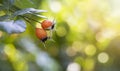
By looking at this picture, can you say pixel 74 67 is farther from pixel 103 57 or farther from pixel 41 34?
pixel 41 34

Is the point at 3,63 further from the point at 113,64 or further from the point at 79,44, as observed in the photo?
the point at 113,64

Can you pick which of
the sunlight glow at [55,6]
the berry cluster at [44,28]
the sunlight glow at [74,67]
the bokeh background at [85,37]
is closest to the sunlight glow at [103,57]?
the bokeh background at [85,37]

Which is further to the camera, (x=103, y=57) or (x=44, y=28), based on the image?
(x=103, y=57)

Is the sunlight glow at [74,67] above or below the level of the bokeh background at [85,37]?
below

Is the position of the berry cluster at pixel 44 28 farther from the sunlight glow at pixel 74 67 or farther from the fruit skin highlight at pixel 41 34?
the sunlight glow at pixel 74 67

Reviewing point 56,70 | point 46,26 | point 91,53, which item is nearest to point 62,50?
point 91,53

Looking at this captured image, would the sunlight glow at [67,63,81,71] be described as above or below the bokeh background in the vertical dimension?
below

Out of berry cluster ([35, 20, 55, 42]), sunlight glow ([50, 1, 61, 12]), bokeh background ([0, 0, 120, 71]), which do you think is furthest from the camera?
bokeh background ([0, 0, 120, 71])

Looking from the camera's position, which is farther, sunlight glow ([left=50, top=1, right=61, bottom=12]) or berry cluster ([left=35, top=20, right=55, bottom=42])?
sunlight glow ([left=50, top=1, right=61, bottom=12])

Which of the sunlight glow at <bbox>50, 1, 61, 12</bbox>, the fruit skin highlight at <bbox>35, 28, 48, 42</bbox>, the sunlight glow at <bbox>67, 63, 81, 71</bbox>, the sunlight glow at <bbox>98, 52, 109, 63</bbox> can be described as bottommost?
the sunlight glow at <bbox>67, 63, 81, 71</bbox>

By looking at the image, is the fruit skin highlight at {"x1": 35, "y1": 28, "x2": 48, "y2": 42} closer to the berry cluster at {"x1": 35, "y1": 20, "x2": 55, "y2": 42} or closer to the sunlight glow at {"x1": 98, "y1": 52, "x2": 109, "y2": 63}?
the berry cluster at {"x1": 35, "y1": 20, "x2": 55, "y2": 42}

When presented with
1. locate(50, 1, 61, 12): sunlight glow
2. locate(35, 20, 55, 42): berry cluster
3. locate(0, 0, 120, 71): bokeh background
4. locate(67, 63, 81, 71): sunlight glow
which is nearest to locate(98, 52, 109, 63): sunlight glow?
locate(0, 0, 120, 71): bokeh background

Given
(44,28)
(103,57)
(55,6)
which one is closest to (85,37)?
(103,57)
